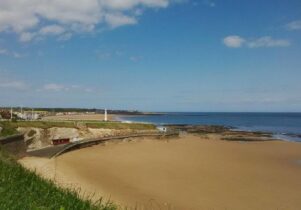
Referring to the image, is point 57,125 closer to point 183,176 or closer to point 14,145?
point 14,145

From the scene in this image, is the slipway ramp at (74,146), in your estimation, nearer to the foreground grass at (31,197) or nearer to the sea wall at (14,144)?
the sea wall at (14,144)

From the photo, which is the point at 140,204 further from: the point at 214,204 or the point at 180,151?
the point at 180,151

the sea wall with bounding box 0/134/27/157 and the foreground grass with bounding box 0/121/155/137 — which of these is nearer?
the sea wall with bounding box 0/134/27/157

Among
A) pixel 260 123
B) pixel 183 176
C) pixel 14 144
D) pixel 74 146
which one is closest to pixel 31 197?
pixel 183 176

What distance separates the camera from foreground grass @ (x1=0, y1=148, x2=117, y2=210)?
22.5ft

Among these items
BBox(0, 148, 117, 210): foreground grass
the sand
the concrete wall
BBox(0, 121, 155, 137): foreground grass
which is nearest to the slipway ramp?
the sand

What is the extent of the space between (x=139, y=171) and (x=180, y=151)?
40.3 ft

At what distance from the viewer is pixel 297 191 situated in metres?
19.6

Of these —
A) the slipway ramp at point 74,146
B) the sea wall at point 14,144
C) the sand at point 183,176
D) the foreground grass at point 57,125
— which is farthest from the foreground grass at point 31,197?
the slipway ramp at point 74,146

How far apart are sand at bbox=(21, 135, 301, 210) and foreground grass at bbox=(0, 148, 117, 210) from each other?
5931 millimetres

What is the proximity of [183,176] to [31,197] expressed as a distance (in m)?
15.5

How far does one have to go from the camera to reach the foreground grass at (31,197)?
686 centimetres

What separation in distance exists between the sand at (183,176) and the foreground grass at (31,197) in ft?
19.5

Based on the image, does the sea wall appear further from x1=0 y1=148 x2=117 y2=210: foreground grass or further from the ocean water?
the ocean water
